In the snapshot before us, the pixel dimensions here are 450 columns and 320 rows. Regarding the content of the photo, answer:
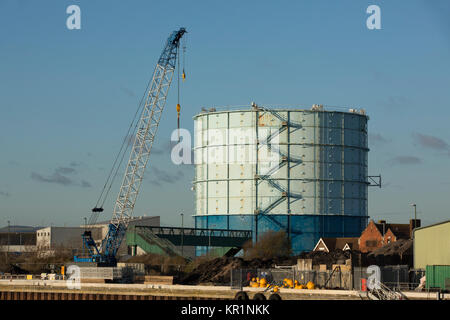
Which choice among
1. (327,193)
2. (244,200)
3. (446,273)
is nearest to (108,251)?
(244,200)

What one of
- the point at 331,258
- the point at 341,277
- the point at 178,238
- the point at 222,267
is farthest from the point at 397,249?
the point at 178,238

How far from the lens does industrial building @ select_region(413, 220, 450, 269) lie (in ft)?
236

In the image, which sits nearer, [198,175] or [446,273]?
[446,273]

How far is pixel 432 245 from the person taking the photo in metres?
75.9

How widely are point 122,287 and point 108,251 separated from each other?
4077 centimetres

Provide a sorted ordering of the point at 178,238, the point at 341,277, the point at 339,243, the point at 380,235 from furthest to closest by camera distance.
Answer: the point at 178,238 < the point at 339,243 < the point at 380,235 < the point at 341,277

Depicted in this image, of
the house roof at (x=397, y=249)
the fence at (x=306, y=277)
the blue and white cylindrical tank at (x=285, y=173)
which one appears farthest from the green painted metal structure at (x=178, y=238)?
the fence at (x=306, y=277)

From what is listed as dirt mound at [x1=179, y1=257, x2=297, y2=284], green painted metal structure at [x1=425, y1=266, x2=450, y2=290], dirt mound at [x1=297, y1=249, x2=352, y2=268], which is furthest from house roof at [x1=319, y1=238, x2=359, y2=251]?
green painted metal structure at [x1=425, y1=266, x2=450, y2=290]

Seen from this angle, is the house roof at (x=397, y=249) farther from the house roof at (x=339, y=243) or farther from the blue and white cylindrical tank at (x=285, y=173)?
the blue and white cylindrical tank at (x=285, y=173)

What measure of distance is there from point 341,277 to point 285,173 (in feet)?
173

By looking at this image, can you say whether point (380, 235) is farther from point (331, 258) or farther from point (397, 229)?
point (331, 258)

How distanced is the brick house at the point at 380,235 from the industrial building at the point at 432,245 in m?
36.0
